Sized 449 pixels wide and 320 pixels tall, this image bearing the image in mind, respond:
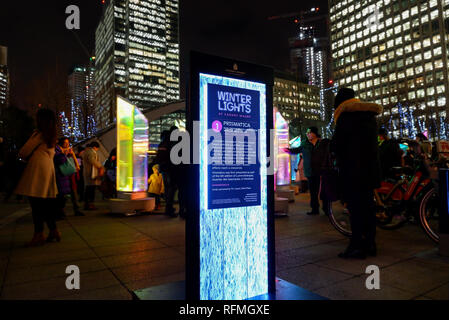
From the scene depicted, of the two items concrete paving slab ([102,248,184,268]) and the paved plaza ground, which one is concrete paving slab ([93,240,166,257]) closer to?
the paved plaza ground

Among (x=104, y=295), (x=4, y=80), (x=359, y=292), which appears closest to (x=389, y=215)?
(x=359, y=292)

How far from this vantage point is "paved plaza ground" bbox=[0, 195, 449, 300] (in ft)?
9.15

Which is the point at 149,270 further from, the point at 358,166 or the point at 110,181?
the point at 110,181

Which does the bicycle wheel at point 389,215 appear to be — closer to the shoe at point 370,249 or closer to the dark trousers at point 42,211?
the shoe at point 370,249

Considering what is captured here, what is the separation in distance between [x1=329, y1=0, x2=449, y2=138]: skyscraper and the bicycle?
8868cm

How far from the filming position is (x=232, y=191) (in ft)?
7.09

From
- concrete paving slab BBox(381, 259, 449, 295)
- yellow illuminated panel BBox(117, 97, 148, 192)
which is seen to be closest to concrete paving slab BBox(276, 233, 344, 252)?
concrete paving slab BBox(381, 259, 449, 295)

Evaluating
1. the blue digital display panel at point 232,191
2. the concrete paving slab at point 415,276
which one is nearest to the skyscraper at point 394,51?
the concrete paving slab at point 415,276

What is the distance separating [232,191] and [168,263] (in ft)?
6.34

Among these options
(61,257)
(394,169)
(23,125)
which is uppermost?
(23,125)

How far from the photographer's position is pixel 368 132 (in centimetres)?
383

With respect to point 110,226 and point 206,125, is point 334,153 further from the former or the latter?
point 110,226
